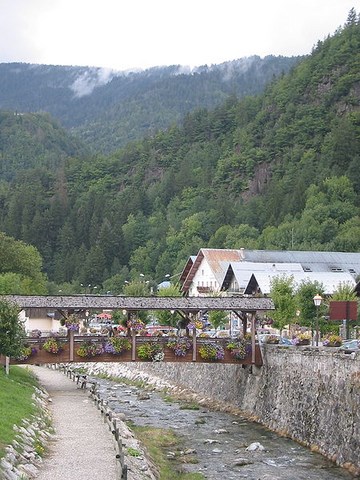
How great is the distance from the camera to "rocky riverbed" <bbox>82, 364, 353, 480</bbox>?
31.3 meters

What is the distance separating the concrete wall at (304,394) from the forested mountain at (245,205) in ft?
251

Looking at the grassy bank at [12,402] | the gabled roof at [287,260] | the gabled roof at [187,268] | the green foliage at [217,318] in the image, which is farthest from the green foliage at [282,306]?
the gabled roof at [187,268]

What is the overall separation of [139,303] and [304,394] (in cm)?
1162

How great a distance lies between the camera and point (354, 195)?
144m

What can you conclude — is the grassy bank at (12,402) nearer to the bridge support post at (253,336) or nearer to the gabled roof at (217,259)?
the bridge support post at (253,336)

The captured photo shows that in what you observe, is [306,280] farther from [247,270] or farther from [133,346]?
[133,346]

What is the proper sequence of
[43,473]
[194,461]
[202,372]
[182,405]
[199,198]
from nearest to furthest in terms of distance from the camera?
[43,473]
[194,461]
[182,405]
[202,372]
[199,198]

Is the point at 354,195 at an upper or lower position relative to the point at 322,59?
lower

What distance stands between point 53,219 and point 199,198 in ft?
118

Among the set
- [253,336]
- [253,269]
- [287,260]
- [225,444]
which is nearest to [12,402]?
[225,444]

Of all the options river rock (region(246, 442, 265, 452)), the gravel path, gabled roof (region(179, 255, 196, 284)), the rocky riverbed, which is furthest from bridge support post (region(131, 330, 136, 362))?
gabled roof (region(179, 255, 196, 284))

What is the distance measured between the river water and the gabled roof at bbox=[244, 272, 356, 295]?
26460mm

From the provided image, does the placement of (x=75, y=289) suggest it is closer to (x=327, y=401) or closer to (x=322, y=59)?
(x=322, y=59)

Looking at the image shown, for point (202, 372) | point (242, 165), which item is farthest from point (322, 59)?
point (202, 372)
